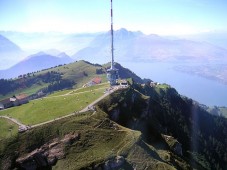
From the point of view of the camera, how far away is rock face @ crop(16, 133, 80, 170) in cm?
8831

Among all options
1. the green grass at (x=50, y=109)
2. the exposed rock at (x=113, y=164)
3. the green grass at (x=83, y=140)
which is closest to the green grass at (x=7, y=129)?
the green grass at (x=83, y=140)

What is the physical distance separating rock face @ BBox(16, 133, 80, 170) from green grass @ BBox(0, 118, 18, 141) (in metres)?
10.7

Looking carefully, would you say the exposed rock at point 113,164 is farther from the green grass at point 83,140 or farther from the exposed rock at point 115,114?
the exposed rock at point 115,114

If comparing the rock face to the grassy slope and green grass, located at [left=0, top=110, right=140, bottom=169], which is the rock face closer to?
green grass, located at [left=0, top=110, right=140, bottom=169]

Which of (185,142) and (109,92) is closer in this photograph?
(109,92)

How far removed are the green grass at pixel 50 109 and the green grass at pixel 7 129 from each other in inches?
156

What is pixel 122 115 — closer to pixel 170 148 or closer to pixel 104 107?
pixel 104 107

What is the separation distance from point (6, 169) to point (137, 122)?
54.7m

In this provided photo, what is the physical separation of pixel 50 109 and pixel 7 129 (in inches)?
774

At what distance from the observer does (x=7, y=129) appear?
10081 cm

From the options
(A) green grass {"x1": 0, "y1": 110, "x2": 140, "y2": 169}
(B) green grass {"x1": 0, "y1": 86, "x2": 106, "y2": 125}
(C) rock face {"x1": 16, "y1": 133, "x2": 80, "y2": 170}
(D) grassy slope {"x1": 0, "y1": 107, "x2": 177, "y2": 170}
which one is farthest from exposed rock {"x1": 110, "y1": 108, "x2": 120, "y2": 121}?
(C) rock face {"x1": 16, "y1": 133, "x2": 80, "y2": 170}

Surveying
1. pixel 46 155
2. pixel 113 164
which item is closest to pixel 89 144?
pixel 113 164

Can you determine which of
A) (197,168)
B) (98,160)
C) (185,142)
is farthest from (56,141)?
(185,142)

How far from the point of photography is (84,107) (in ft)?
371
